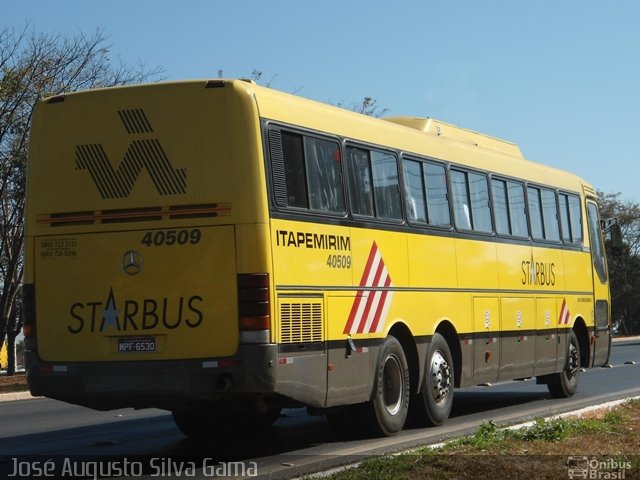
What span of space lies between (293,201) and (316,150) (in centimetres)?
91

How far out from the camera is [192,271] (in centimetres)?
1150

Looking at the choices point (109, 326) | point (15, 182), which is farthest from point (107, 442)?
point (15, 182)

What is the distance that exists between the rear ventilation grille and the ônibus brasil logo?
4.89 feet

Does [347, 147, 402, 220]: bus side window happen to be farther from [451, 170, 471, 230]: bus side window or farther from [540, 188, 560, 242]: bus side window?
[540, 188, 560, 242]: bus side window

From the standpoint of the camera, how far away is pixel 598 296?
21.4 metres

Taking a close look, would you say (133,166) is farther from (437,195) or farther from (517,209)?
(517,209)

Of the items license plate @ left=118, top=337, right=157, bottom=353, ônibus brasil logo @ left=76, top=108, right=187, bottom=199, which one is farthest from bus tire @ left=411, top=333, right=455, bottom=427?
ônibus brasil logo @ left=76, top=108, right=187, bottom=199

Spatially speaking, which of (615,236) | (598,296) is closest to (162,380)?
(598,296)

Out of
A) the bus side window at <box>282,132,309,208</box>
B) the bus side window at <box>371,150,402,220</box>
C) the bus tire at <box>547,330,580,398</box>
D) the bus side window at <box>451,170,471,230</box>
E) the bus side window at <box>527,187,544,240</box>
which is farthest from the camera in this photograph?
the bus tire at <box>547,330,580,398</box>

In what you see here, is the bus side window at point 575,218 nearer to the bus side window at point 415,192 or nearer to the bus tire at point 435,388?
the bus tire at point 435,388

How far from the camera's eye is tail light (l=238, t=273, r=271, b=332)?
1128 cm

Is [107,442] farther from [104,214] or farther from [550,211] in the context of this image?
[550,211]

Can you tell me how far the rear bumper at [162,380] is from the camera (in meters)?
11.2

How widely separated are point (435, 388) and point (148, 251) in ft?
15.8
